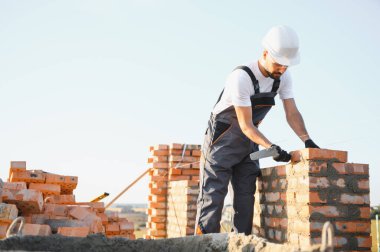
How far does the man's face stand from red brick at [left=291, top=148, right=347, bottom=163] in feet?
2.11

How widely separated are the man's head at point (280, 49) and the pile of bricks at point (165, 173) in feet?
13.9

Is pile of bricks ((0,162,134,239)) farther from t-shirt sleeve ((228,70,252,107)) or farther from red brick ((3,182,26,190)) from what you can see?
t-shirt sleeve ((228,70,252,107))

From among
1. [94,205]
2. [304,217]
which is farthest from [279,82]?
[94,205]

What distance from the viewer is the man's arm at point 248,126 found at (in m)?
3.27

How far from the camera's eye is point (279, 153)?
10.4 ft

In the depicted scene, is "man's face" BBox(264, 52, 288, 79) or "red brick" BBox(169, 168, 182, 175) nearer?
"man's face" BBox(264, 52, 288, 79)

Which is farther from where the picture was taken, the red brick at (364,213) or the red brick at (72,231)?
the red brick at (72,231)

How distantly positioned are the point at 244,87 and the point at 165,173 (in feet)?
15.6

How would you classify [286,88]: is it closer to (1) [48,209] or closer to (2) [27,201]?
(2) [27,201]

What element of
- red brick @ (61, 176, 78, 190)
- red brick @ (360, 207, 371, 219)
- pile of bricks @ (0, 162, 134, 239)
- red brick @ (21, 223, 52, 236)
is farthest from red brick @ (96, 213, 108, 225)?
red brick @ (360, 207, 371, 219)

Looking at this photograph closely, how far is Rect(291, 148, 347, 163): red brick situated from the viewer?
10.3 feet

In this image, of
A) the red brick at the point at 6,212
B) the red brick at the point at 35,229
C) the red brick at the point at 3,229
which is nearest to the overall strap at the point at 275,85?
the red brick at the point at 35,229

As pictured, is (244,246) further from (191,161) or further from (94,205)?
(191,161)

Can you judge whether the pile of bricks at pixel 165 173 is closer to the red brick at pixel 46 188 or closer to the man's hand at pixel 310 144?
the red brick at pixel 46 188
